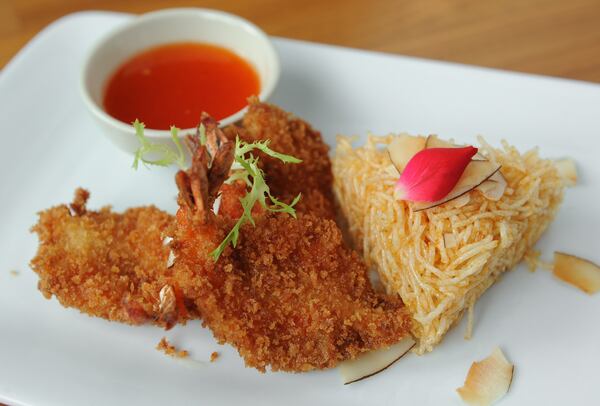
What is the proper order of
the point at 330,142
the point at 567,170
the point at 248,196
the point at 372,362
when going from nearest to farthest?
the point at 248,196 < the point at 372,362 < the point at 567,170 < the point at 330,142

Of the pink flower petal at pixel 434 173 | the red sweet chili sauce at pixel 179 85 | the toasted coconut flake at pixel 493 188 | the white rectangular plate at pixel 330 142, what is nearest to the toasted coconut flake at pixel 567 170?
the white rectangular plate at pixel 330 142

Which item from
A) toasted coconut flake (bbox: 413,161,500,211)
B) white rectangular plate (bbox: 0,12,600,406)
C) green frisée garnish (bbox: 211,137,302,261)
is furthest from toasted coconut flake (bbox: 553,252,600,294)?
green frisée garnish (bbox: 211,137,302,261)

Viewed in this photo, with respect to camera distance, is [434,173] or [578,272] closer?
[434,173]

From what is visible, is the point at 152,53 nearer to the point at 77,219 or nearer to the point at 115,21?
the point at 115,21

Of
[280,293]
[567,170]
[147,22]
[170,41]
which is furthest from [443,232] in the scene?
[147,22]

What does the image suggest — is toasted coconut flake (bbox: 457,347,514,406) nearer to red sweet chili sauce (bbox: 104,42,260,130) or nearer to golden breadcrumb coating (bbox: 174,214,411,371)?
golden breadcrumb coating (bbox: 174,214,411,371)

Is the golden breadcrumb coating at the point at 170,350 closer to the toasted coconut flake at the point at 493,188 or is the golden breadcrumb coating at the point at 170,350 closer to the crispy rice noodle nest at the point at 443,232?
the crispy rice noodle nest at the point at 443,232

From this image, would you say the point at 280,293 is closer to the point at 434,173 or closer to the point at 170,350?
the point at 170,350
